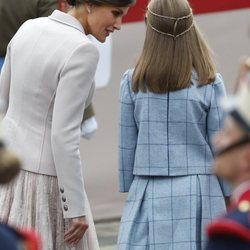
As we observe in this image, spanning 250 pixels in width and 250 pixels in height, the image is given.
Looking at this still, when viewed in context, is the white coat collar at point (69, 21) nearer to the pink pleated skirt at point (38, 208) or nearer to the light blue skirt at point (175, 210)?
the pink pleated skirt at point (38, 208)

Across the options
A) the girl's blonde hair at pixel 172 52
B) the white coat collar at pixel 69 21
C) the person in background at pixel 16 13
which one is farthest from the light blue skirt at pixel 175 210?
the person in background at pixel 16 13

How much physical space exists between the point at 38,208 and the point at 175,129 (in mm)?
775

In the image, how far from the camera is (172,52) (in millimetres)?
5094

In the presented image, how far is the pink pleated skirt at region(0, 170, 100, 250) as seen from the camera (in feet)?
15.4

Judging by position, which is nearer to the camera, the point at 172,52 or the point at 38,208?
the point at 38,208

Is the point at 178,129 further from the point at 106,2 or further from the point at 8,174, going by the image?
the point at 8,174

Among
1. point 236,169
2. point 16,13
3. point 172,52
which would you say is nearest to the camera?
point 236,169

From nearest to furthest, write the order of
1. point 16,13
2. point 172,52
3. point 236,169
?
point 236,169 → point 172,52 → point 16,13

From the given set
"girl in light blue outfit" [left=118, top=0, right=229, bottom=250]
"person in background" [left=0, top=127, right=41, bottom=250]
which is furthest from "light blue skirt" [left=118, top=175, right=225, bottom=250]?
"person in background" [left=0, top=127, right=41, bottom=250]

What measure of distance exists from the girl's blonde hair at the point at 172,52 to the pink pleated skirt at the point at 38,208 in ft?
2.38

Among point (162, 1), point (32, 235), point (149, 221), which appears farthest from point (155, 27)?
point (32, 235)

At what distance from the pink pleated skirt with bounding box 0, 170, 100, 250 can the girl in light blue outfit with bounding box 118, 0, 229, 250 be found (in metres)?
0.51

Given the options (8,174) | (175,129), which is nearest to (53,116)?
(175,129)

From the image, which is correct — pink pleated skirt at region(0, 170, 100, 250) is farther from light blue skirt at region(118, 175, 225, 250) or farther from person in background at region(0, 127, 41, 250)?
person in background at region(0, 127, 41, 250)
